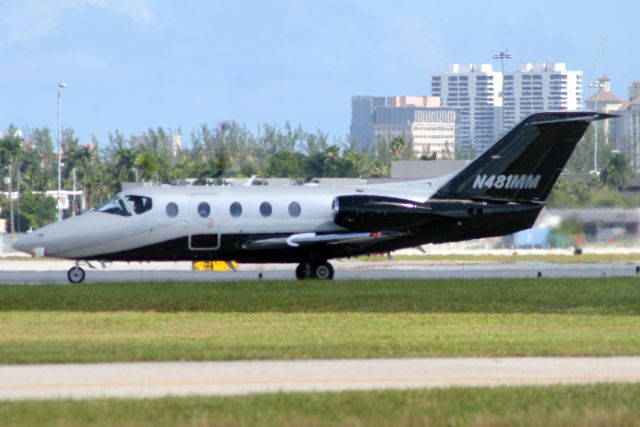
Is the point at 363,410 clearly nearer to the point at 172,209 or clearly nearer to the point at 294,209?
the point at 172,209

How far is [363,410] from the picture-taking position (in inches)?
628

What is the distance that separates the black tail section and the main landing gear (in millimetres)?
3401

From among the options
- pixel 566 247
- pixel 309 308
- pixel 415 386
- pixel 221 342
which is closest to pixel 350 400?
pixel 415 386

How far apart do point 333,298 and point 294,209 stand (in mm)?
8428

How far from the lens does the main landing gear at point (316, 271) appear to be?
40.2 m

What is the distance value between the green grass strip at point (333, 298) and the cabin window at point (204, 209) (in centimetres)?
441

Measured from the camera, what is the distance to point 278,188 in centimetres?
4038

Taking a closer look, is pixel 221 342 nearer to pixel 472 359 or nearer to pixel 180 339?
pixel 180 339

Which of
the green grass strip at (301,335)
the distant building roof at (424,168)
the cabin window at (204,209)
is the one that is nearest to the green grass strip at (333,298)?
the green grass strip at (301,335)

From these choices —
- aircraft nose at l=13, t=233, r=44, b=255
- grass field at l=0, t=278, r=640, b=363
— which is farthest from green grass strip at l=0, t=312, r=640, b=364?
aircraft nose at l=13, t=233, r=44, b=255

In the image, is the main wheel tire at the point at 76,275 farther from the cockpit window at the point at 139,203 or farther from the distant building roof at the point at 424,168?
the distant building roof at the point at 424,168

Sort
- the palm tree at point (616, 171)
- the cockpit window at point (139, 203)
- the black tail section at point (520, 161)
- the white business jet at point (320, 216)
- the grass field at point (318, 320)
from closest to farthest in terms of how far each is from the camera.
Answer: the grass field at point (318, 320), the white business jet at point (320, 216), the cockpit window at point (139, 203), the black tail section at point (520, 161), the palm tree at point (616, 171)

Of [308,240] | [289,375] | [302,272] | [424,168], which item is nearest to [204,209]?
[308,240]

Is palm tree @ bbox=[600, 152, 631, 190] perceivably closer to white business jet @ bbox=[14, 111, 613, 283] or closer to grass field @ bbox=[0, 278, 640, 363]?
white business jet @ bbox=[14, 111, 613, 283]
